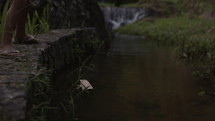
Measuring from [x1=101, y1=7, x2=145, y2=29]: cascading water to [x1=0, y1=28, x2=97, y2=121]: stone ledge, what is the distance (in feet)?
57.3

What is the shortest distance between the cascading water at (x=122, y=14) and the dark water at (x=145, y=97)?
57.2 feet

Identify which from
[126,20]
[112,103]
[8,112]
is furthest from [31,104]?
[126,20]

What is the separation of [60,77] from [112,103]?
1374 mm

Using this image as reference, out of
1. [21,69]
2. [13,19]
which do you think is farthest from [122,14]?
[21,69]

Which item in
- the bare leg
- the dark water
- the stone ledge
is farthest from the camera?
the bare leg

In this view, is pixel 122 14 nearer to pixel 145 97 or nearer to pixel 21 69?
pixel 145 97

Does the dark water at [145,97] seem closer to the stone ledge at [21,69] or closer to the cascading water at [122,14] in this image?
the stone ledge at [21,69]

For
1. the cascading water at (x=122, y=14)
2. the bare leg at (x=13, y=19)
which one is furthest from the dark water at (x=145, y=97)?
the cascading water at (x=122, y=14)

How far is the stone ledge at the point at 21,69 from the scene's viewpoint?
203cm

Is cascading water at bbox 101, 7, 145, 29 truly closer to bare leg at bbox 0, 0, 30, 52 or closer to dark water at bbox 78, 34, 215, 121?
dark water at bbox 78, 34, 215, 121

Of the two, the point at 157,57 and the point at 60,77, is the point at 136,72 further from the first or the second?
the point at 157,57

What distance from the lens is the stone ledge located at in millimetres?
2033

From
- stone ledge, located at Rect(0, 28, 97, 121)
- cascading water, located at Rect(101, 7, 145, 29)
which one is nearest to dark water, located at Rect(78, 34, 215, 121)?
stone ledge, located at Rect(0, 28, 97, 121)

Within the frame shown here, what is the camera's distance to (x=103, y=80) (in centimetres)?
454
